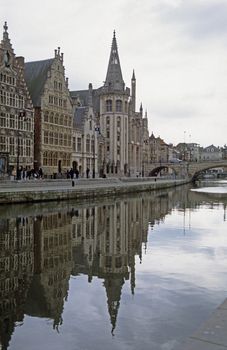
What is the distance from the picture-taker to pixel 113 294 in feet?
33.9

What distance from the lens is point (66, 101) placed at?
6244cm

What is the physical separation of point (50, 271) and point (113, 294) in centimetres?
264

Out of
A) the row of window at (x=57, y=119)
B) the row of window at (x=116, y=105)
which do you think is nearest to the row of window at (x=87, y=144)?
the row of window at (x=57, y=119)

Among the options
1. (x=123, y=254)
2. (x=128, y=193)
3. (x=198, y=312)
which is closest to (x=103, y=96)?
(x=128, y=193)

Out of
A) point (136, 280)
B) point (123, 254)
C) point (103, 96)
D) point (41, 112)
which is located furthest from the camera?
point (103, 96)

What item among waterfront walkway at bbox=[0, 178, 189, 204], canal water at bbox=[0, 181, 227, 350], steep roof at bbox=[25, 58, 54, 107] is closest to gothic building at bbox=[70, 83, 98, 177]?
steep roof at bbox=[25, 58, 54, 107]

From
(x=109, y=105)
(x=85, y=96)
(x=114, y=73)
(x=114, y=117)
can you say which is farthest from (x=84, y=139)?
(x=114, y=73)

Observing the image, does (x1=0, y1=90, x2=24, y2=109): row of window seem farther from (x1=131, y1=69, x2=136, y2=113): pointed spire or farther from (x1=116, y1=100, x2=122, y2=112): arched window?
(x1=131, y1=69, x2=136, y2=113): pointed spire

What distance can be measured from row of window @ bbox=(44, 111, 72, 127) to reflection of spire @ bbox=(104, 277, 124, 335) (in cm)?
4764

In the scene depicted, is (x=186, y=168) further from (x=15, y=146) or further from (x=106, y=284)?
(x=106, y=284)

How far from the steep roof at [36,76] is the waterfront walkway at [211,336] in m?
52.0

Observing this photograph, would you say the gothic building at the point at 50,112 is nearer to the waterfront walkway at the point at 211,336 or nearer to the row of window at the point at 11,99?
the row of window at the point at 11,99

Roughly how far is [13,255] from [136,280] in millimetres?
4528

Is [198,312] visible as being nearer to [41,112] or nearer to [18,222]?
[18,222]
